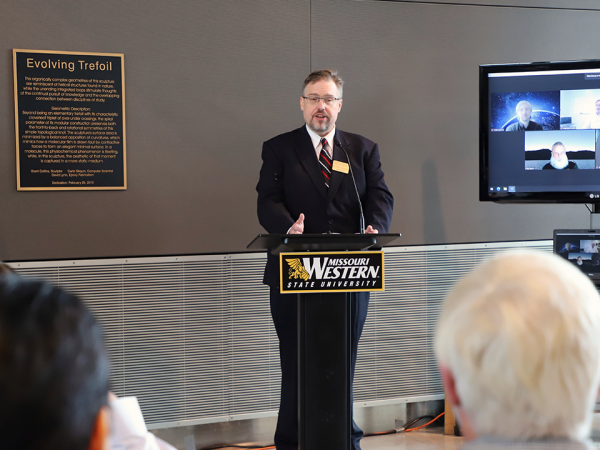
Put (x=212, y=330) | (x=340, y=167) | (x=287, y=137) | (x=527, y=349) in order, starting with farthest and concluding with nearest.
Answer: (x=212, y=330) < (x=287, y=137) < (x=340, y=167) < (x=527, y=349)

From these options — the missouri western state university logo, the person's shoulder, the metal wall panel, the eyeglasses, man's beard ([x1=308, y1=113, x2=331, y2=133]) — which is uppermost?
the eyeglasses

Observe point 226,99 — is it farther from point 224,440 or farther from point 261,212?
point 224,440

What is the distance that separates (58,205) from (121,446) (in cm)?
228

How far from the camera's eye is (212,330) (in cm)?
334

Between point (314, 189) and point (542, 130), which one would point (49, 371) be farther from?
point (542, 130)

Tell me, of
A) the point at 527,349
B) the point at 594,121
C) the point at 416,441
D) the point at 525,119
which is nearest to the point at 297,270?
the point at 527,349

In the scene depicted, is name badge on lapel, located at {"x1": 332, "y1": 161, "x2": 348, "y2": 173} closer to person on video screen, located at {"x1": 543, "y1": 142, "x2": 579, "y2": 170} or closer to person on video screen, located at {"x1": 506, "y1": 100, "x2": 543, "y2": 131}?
person on video screen, located at {"x1": 506, "y1": 100, "x2": 543, "y2": 131}

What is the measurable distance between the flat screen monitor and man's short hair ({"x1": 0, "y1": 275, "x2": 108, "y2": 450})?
10.2 feet

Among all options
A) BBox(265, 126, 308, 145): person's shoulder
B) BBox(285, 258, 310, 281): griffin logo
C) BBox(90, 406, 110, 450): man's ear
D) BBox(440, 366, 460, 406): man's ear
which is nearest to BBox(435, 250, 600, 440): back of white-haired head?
BBox(440, 366, 460, 406): man's ear

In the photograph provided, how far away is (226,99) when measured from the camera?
3381mm

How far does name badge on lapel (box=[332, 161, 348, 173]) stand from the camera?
2814 millimetres

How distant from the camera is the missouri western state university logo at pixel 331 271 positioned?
2.09 meters

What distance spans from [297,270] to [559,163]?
185cm

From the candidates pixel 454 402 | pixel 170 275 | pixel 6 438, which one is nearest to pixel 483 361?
pixel 454 402
